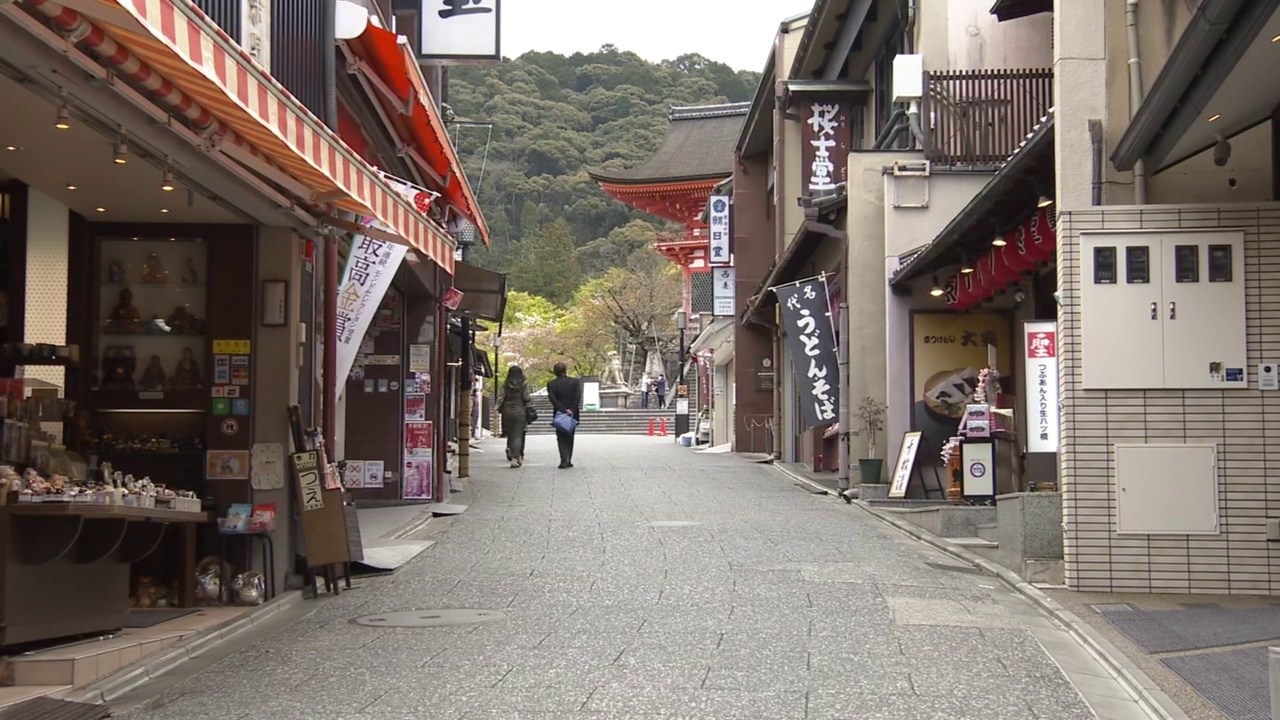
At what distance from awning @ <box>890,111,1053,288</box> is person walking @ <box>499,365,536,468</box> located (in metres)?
9.10

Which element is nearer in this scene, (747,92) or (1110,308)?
(1110,308)

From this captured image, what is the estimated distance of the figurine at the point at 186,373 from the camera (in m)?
11.2

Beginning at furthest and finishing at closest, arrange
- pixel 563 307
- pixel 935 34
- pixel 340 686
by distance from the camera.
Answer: pixel 563 307
pixel 935 34
pixel 340 686

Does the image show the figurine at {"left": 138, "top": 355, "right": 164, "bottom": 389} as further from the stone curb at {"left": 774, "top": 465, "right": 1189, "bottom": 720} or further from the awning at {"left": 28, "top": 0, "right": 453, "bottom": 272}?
the stone curb at {"left": 774, "top": 465, "right": 1189, "bottom": 720}

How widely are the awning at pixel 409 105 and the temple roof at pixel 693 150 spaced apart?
3182 centimetres

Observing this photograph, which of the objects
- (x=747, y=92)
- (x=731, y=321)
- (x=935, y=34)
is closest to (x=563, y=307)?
(x=747, y=92)

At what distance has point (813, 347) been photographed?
76.0 ft

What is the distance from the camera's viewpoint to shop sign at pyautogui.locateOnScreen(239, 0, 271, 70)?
995 centimetres

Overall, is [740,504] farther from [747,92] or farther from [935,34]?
[747,92]

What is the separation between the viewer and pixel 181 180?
9602 millimetres

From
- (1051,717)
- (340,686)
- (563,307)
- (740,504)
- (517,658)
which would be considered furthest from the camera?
(563,307)

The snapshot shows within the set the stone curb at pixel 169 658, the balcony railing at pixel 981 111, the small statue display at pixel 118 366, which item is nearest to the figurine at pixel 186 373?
the small statue display at pixel 118 366

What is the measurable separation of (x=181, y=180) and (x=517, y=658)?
398 centimetres

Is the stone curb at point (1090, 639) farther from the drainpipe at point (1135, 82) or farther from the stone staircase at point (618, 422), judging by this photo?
the stone staircase at point (618, 422)
